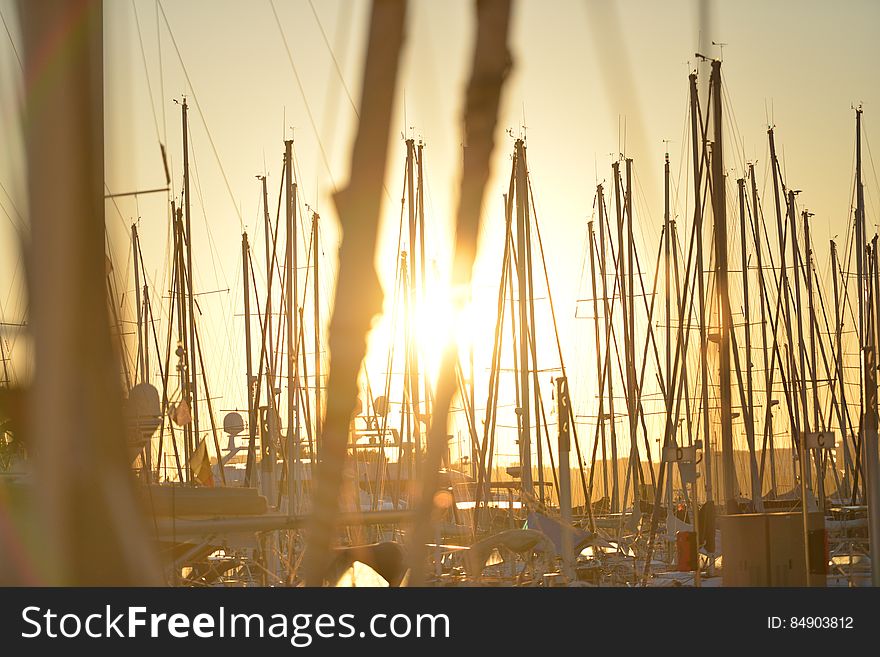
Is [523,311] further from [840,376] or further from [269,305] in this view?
[840,376]

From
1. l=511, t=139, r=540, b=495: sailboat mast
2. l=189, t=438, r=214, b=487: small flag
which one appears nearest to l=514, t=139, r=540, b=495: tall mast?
l=511, t=139, r=540, b=495: sailboat mast

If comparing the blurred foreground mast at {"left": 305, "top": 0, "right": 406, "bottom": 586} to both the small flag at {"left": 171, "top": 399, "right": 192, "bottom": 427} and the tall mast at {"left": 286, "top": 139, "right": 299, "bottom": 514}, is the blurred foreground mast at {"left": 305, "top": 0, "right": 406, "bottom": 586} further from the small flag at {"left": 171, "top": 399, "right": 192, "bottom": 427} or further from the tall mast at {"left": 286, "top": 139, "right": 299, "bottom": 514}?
the tall mast at {"left": 286, "top": 139, "right": 299, "bottom": 514}

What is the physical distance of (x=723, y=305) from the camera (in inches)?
505

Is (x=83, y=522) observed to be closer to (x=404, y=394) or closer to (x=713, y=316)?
(x=713, y=316)

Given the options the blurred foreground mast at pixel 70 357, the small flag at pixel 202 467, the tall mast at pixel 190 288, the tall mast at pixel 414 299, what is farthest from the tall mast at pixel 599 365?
the blurred foreground mast at pixel 70 357

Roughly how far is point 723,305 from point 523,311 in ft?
19.6

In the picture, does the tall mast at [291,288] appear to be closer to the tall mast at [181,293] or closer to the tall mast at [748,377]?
the tall mast at [181,293]

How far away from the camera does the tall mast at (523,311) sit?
1791 cm

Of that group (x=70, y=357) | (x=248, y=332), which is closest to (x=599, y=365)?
(x=248, y=332)

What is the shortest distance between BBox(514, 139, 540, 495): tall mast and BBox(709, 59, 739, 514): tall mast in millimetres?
4396

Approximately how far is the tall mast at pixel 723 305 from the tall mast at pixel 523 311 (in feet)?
14.4
